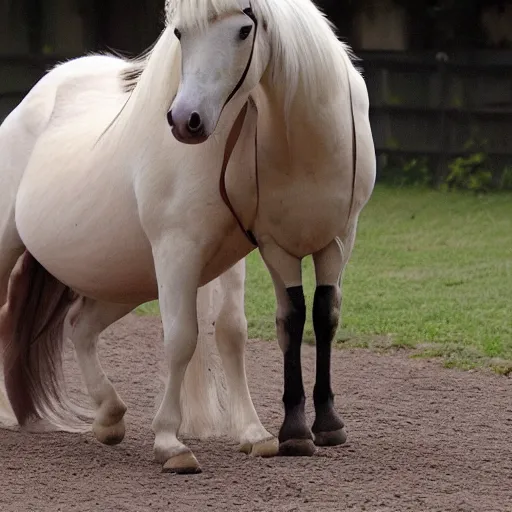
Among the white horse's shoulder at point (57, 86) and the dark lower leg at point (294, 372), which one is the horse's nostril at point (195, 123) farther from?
the white horse's shoulder at point (57, 86)

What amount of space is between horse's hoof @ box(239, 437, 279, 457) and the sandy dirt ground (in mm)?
73

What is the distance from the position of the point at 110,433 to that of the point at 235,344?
61 centimetres

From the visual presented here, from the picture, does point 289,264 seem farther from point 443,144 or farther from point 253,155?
point 443,144

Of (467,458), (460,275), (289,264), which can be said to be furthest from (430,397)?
(460,275)

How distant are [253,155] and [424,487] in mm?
1239

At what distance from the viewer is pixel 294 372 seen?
475 cm

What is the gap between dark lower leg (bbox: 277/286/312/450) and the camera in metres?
4.73

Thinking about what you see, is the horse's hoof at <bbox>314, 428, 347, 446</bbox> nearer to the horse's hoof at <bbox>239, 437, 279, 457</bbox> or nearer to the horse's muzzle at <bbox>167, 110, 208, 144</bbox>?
the horse's hoof at <bbox>239, 437, 279, 457</bbox>

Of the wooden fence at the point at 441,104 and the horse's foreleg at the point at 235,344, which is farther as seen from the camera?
the wooden fence at the point at 441,104

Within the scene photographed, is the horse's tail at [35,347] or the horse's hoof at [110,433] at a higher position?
the horse's tail at [35,347]

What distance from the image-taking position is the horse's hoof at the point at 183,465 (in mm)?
4602

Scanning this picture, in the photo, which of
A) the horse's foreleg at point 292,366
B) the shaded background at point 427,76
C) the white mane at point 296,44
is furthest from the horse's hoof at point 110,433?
the shaded background at point 427,76

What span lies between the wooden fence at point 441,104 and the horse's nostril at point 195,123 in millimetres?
10869

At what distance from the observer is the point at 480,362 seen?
6.88 m
